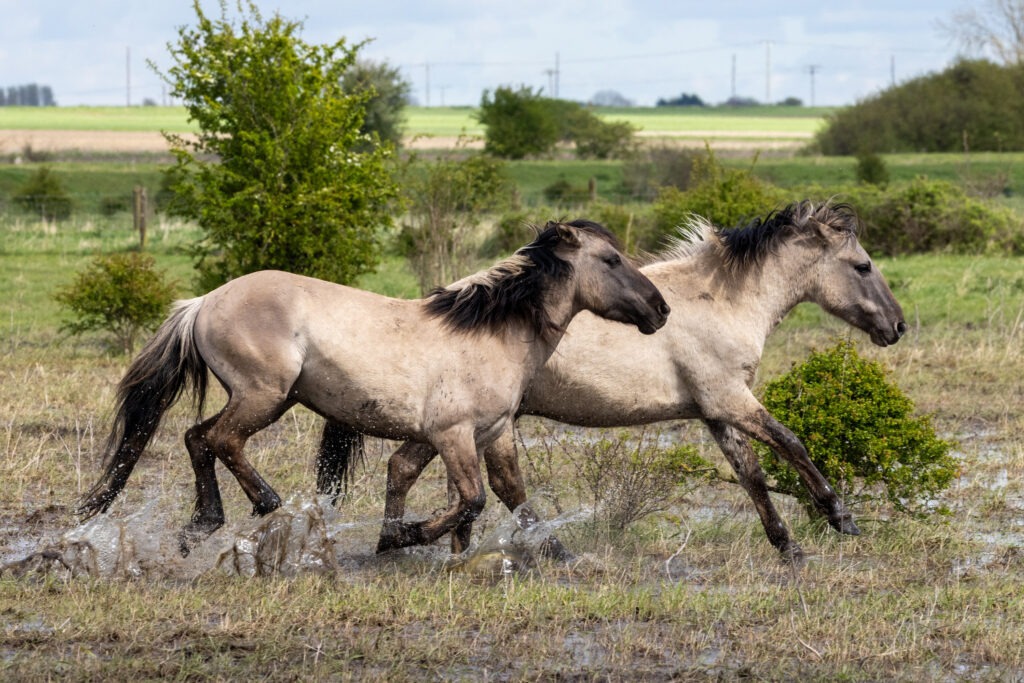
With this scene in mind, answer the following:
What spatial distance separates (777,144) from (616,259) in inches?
2577

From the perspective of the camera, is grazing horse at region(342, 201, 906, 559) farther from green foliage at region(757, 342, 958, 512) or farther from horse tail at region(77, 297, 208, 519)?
horse tail at region(77, 297, 208, 519)

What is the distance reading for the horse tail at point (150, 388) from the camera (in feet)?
20.6

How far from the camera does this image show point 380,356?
6062mm

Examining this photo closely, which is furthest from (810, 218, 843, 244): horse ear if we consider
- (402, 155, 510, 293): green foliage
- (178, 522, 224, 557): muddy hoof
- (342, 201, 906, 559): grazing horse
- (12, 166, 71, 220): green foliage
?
(12, 166, 71, 220): green foliage

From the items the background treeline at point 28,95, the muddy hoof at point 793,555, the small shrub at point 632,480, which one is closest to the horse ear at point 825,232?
the small shrub at point 632,480

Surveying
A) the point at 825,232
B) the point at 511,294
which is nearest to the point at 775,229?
the point at 825,232

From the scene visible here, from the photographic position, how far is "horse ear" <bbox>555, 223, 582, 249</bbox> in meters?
6.35

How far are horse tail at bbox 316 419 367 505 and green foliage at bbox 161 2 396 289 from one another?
568 centimetres

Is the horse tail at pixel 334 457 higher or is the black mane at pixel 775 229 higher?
the black mane at pixel 775 229

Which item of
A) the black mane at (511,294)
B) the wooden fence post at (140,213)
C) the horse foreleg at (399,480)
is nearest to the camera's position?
the black mane at (511,294)

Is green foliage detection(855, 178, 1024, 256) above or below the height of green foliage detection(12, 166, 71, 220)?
below

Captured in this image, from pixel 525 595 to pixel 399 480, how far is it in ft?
3.61

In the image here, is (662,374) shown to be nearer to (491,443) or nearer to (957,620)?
(491,443)

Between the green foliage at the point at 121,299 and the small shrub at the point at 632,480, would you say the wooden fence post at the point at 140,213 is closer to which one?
the green foliage at the point at 121,299
